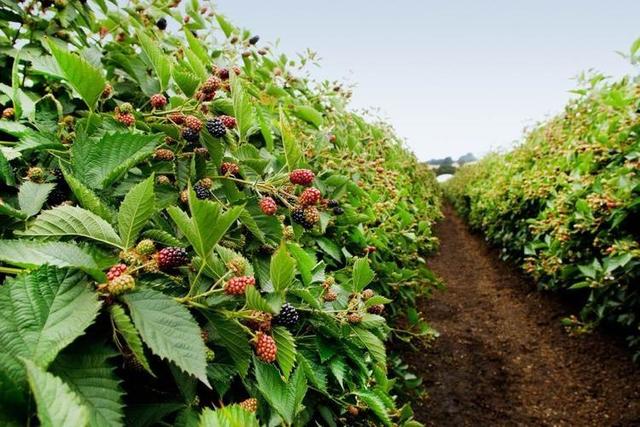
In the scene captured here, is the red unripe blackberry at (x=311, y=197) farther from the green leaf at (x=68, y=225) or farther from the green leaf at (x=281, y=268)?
the green leaf at (x=68, y=225)

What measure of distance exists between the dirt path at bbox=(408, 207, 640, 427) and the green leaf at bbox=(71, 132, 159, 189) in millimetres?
3356

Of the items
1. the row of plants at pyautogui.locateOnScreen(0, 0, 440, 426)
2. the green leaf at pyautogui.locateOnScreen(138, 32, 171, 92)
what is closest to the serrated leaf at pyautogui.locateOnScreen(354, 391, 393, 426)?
the row of plants at pyautogui.locateOnScreen(0, 0, 440, 426)

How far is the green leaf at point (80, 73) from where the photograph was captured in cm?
94

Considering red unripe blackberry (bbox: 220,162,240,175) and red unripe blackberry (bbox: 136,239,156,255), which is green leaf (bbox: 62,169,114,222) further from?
red unripe blackberry (bbox: 220,162,240,175)

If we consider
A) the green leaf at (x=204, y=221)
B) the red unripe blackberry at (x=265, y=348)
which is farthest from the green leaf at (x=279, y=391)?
the green leaf at (x=204, y=221)

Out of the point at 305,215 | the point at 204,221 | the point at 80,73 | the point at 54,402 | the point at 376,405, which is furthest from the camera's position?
the point at 376,405

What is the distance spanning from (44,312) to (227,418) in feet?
1.11

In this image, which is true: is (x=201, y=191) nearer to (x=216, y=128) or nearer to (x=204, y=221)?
(x=216, y=128)

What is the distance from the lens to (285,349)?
0.97m

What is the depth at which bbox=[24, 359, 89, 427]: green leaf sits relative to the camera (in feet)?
1.63

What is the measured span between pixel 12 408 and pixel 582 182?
4.96 meters

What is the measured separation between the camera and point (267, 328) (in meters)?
0.92

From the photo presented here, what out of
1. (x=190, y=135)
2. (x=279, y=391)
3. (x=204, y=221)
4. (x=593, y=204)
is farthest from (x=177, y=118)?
(x=593, y=204)

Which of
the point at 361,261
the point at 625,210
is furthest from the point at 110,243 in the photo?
the point at 625,210
